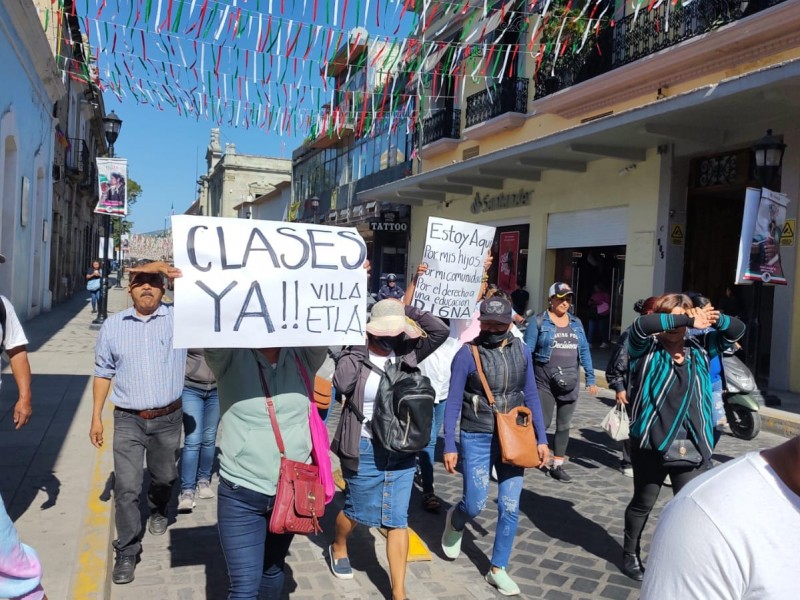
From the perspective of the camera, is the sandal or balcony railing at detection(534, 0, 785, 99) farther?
balcony railing at detection(534, 0, 785, 99)

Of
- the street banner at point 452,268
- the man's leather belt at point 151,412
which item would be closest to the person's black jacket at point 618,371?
the street banner at point 452,268

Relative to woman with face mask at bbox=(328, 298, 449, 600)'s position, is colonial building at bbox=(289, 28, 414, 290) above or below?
above

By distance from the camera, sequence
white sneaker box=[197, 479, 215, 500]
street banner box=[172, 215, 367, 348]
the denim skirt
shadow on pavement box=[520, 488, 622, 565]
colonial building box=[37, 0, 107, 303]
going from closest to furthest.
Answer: street banner box=[172, 215, 367, 348]
the denim skirt
shadow on pavement box=[520, 488, 622, 565]
white sneaker box=[197, 479, 215, 500]
colonial building box=[37, 0, 107, 303]

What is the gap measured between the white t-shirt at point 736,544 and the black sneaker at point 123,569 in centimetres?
341

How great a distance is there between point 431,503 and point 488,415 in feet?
4.81

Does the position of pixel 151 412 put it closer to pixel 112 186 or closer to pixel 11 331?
pixel 11 331

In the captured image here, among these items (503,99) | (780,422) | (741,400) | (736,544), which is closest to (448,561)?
(736,544)

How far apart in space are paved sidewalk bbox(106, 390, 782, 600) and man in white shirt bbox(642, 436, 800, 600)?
111 inches

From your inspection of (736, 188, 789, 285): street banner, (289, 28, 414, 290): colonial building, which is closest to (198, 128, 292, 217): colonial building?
(289, 28, 414, 290): colonial building

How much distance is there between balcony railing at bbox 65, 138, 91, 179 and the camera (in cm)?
2491

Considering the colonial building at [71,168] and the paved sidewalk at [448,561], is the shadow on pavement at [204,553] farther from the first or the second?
the colonial building at [71,168]

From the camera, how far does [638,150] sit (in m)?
13.9

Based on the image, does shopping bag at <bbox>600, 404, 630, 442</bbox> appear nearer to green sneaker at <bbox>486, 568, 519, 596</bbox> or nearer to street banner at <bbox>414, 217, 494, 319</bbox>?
street banner at <bbox>414, 217, 494, 319</bbox>

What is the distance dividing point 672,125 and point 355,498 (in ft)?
35.0
